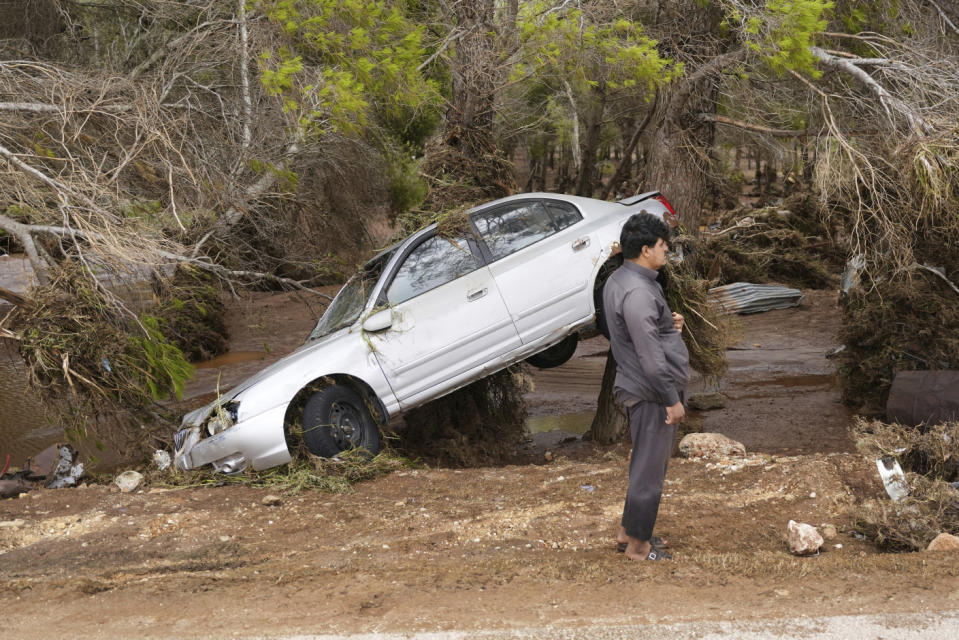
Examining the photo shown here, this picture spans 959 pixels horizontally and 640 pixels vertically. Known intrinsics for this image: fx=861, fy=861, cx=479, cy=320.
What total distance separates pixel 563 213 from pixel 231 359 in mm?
9789

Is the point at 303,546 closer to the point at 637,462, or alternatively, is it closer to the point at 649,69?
the point at 637,462

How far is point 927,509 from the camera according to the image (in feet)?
16.1

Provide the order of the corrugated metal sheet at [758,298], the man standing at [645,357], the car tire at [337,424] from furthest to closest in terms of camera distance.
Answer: the corrugated metal sheet at [758,298] → the car tire at [337,424] → the man standing at [645,357]

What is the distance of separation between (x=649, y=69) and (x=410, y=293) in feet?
12.1

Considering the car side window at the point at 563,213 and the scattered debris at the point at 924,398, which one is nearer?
the scattered debris at the point at 924,398

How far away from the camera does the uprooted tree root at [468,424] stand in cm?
834

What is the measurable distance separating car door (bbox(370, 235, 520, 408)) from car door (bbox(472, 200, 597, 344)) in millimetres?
136

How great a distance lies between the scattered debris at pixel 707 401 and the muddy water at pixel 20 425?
732cm

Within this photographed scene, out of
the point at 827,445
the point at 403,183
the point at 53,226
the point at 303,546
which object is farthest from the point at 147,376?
the point at 403,183

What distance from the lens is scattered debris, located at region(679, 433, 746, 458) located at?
735cm

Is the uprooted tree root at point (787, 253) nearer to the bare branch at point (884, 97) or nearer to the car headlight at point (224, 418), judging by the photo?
the bare branch at point (884, 97)

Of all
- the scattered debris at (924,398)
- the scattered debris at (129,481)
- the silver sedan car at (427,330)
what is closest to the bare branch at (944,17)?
the scattered debris at (924,398)

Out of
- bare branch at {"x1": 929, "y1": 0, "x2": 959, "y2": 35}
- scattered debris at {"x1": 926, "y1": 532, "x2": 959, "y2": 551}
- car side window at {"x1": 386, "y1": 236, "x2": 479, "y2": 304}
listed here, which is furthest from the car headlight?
bare branch at {"x1": 929, "y1": 0, "x2": 959, "y2": 35}

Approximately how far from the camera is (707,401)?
10.2 m
